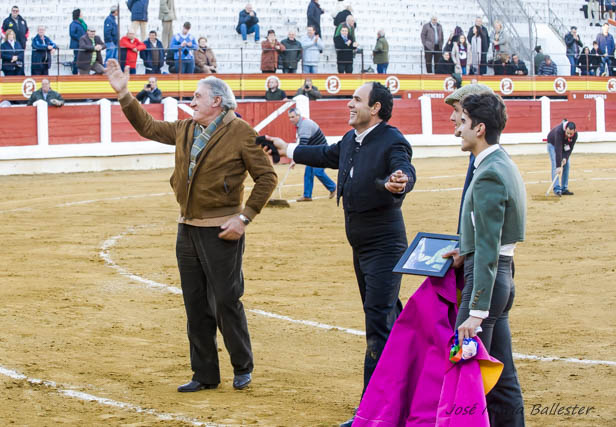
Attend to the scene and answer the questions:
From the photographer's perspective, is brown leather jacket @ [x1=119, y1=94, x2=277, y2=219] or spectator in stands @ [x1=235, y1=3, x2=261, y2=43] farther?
spectator in stands @ [x1=235, y1=3, x2=261, y2=43]

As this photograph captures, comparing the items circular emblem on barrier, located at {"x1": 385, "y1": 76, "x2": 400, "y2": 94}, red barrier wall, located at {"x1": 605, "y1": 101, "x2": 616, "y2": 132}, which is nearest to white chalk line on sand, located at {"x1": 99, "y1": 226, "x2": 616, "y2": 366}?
circular emblem on barrier, located at {"x1": 385, "y1": 76, "x2": 400, "y2": 94}

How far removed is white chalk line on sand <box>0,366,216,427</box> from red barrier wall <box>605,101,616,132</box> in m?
24.9

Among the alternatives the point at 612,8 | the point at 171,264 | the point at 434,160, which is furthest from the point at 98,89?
the point at 612,8

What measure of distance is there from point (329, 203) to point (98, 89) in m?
8.33

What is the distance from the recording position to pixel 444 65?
27.5m

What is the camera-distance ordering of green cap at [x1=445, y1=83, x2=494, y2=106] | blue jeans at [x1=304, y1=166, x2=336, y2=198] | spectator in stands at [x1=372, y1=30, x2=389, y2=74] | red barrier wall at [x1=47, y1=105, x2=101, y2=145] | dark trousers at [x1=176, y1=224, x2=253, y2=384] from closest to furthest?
green cap at [x1=445, y1=83, x2=494, y2=106] < dark trousers at [x1=176, y1=224, x2=253, y2=384] < blue jeans at [x1=304, y1=166, x2=336, y2=198] < red barrier wall at [x1=47, y1=105, x2=101, y2=145] < spectator in stands at [x1=372, y1=30, x2=389, y2=74]

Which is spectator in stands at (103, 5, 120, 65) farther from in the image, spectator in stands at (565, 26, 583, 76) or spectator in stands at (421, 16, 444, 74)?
spectator in stands at (565, 26, 583, 76)

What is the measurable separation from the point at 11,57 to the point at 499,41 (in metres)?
13.9

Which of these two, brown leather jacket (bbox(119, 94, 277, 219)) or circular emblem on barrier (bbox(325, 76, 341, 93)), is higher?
circular emblem on barrier (bbox(325, 76, 341, 93))

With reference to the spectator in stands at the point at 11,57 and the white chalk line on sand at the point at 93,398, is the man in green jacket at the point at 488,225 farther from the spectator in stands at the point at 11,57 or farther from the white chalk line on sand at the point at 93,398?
the spectator in stands at the point at 11,57

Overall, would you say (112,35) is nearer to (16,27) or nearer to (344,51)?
(16,27)

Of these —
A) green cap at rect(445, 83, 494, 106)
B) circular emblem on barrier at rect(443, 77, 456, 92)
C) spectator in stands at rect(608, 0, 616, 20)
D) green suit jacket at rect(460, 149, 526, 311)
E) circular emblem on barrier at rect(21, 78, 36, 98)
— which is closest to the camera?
green suit jacket at rect(460, 149, 526, 311)

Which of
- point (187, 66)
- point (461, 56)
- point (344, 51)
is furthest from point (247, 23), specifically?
point (461, 56)

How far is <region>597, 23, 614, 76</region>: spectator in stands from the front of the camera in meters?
30.8
